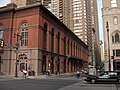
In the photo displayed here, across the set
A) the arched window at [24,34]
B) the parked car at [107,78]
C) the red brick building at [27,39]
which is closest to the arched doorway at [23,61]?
the red brick building at [27,39]

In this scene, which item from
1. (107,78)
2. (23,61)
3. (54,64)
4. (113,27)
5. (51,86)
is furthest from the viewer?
(113,27)

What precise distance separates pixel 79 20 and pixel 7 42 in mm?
92231

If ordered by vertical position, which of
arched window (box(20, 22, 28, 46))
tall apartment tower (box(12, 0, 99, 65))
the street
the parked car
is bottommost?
the street

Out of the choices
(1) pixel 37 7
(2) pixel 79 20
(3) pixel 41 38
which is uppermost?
(2) pixel 79 20

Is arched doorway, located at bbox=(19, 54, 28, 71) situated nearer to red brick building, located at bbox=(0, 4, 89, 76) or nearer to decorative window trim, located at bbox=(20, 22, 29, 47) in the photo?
red brick building, located at bbox=(0, 4, 89, 76)

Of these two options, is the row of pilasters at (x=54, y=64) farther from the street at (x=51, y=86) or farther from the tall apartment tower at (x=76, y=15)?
the tall apartment tower at (x=76, y=15)

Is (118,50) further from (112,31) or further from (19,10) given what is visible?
(19,10)

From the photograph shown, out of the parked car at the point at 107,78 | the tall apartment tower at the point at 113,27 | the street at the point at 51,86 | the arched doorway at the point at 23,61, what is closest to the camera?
the street at the point at 51,86

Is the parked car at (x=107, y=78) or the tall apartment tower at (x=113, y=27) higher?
the tall apartment tower at (x=113, y=27)

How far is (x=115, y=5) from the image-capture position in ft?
194

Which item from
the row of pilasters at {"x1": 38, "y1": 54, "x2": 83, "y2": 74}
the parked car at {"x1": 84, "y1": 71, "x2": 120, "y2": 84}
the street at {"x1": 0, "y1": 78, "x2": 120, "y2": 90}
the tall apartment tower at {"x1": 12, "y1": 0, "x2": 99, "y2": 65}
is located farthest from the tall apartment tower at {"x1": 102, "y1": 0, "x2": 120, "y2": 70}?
the tall apartment tower at {"x1": 12, "y1": 0, "x2": 99, "y2": 65}

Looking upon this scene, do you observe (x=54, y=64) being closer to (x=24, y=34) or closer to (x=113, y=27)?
(x=24, y=34)

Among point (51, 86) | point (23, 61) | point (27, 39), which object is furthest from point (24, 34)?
point (51, 86)

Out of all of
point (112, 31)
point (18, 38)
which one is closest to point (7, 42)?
point (18, 38)
